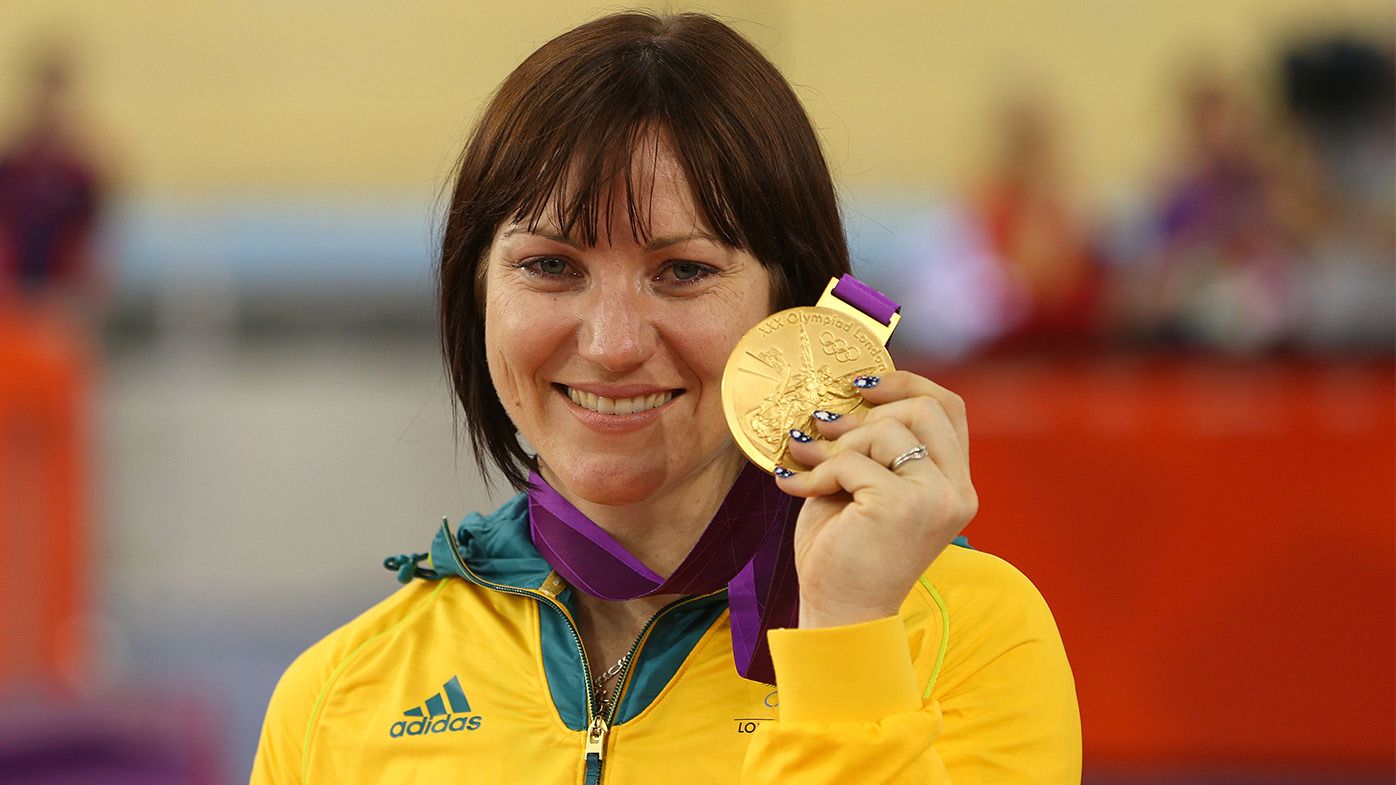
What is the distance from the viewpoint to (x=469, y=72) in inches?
342

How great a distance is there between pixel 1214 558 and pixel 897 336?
55.8 inches

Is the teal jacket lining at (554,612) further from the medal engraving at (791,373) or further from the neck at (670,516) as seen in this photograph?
the medal engraving at (791,373)

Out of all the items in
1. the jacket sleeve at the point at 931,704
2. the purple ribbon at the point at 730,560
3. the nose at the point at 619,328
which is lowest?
the jacket sleeve at the point at 931,704

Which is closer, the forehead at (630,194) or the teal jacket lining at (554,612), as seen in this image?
the forehead at (630,194)

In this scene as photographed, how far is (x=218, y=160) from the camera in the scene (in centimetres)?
849

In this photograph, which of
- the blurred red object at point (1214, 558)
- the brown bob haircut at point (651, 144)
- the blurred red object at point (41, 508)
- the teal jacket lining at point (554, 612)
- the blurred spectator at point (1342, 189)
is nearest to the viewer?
the brown bob haircut at point (651, 144)

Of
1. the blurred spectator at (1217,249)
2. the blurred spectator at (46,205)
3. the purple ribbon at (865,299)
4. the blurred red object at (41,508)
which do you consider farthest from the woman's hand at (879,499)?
the blurred spectator at (46,205)

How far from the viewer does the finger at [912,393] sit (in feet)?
4.58

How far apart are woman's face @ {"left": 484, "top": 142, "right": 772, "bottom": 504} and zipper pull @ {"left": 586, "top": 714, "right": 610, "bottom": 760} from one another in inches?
8.8

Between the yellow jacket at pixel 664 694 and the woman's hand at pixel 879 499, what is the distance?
1.4 inches

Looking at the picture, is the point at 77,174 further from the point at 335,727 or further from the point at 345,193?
the point at 335,727

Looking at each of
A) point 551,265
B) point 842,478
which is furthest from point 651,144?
point 842,478

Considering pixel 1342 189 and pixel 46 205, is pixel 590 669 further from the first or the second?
pixel 46 205

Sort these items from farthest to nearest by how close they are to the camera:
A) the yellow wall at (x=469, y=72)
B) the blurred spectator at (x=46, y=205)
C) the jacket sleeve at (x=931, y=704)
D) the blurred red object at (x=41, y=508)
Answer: the yellow wall at (x=469, y=72), the blurred spectator at (x=46, y=205), the blurred red object at (x=41, y=508), the jacket sleeve at (x=931, y=704)
